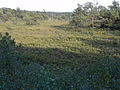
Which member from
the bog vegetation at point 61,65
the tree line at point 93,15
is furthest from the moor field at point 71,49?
the tree line at point 93,15

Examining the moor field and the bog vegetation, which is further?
the moor field

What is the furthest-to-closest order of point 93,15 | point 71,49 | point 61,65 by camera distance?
point 93,15 < point 71,49 < point 61,65

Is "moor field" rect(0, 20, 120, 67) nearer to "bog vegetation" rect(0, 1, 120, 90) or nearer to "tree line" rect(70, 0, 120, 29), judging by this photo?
"bog vegetation" rect(0, 1, 120, 90)

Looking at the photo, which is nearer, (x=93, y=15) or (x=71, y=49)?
(x=71, y=49)

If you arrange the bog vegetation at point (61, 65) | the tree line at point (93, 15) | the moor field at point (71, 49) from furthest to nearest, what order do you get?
1. the tree line at point (93, 15)
2. the moor field at point (71, 49)
3. the bog vegetation at point (61, 65)

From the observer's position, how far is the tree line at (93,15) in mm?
56075

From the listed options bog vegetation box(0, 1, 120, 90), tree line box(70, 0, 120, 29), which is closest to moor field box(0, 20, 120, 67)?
bog vegetation box(0, 1, 120, 90)

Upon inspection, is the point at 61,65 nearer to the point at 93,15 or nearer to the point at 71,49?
the point at 71,49

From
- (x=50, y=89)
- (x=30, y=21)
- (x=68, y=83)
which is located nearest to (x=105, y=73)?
(x=68, y=83)

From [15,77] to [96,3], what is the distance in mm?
63323

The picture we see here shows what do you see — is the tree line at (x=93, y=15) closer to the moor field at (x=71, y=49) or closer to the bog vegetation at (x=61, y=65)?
the bog vegetation at (x=61, y=65)

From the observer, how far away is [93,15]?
2496 inches

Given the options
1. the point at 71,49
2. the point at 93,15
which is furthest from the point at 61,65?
the point at 93,15

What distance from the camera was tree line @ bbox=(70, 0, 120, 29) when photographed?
5608cm
